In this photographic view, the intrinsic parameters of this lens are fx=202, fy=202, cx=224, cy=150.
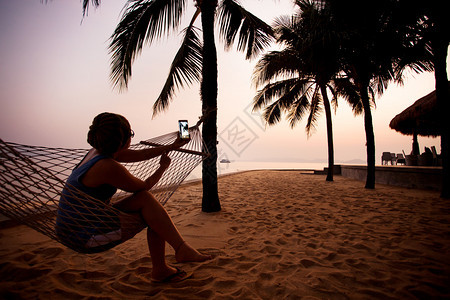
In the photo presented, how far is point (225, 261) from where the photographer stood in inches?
51.1

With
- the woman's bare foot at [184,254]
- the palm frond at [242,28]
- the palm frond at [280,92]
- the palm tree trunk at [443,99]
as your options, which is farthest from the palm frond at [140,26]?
the palm frond at [280,92]

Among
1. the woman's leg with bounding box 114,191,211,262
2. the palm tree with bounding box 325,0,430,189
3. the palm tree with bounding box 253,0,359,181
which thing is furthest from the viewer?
the palm tree with bounding box 253,0,359,181

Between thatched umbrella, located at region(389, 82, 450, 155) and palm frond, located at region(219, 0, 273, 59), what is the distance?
15.6 ft

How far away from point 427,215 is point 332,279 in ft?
6.68

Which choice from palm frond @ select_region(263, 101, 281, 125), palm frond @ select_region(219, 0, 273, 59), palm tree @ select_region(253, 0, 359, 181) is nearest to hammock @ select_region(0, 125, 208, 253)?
palm frond @ select_region(219, 0, 273, 59)

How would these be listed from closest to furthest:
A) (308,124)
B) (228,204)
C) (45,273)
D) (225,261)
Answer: (45,273), (225,261), (228,204), (308,124)

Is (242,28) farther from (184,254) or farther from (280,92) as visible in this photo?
(280,92)

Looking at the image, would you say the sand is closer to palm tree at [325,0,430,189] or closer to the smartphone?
the smartphone

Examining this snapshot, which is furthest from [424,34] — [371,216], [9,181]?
[9,181]

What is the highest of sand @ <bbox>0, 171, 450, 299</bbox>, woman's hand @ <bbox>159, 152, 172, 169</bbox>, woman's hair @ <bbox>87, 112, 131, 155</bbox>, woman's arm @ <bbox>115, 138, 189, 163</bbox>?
woman's hair @ <bbox>87, 112, 131, 155</bbox>

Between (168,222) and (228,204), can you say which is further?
(228,204)

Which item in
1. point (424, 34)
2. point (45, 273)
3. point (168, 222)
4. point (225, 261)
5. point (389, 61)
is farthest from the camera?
point (389, 61)

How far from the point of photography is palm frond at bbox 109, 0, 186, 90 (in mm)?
2621

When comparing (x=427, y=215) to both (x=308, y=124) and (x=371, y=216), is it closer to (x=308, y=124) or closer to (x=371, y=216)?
(x=371, y=216)
